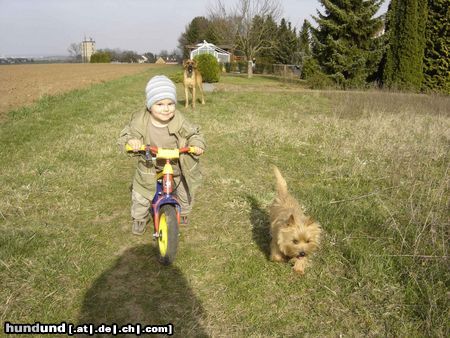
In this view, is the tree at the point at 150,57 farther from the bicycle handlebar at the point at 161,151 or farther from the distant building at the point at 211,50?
the bicycle handlebar at the point at 161,151

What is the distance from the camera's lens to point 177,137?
12.1 feet

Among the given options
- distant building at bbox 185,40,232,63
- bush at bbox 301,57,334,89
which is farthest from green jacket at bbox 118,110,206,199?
distant building at bbox 185,40,232,63

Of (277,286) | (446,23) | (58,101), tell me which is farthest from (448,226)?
(446,23)

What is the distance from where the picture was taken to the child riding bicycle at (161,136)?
11.3 feet

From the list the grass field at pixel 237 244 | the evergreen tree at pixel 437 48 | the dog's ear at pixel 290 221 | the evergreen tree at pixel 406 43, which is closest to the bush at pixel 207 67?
the evergreen tree at pixel 406 43

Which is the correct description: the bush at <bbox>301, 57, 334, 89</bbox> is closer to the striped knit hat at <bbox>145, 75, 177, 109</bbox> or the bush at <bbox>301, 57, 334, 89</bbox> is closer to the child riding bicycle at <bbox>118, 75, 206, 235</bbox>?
the child riding bicycle at <bbox>118, 75, 206, 235</bbox>

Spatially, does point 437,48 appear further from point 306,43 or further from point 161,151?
point 161,151

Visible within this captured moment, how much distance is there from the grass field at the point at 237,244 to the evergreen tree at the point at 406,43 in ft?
42.4

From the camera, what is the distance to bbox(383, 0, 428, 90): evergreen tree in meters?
18.3

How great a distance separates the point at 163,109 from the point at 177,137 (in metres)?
0.35

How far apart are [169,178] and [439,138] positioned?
661 centimetres

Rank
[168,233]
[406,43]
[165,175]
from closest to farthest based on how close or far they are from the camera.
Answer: [168,233]
[165,175]
[406,43]

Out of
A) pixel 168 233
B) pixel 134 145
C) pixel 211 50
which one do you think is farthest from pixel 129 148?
pixel 211 50

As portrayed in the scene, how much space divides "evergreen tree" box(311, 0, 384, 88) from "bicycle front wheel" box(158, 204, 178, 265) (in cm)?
1968
